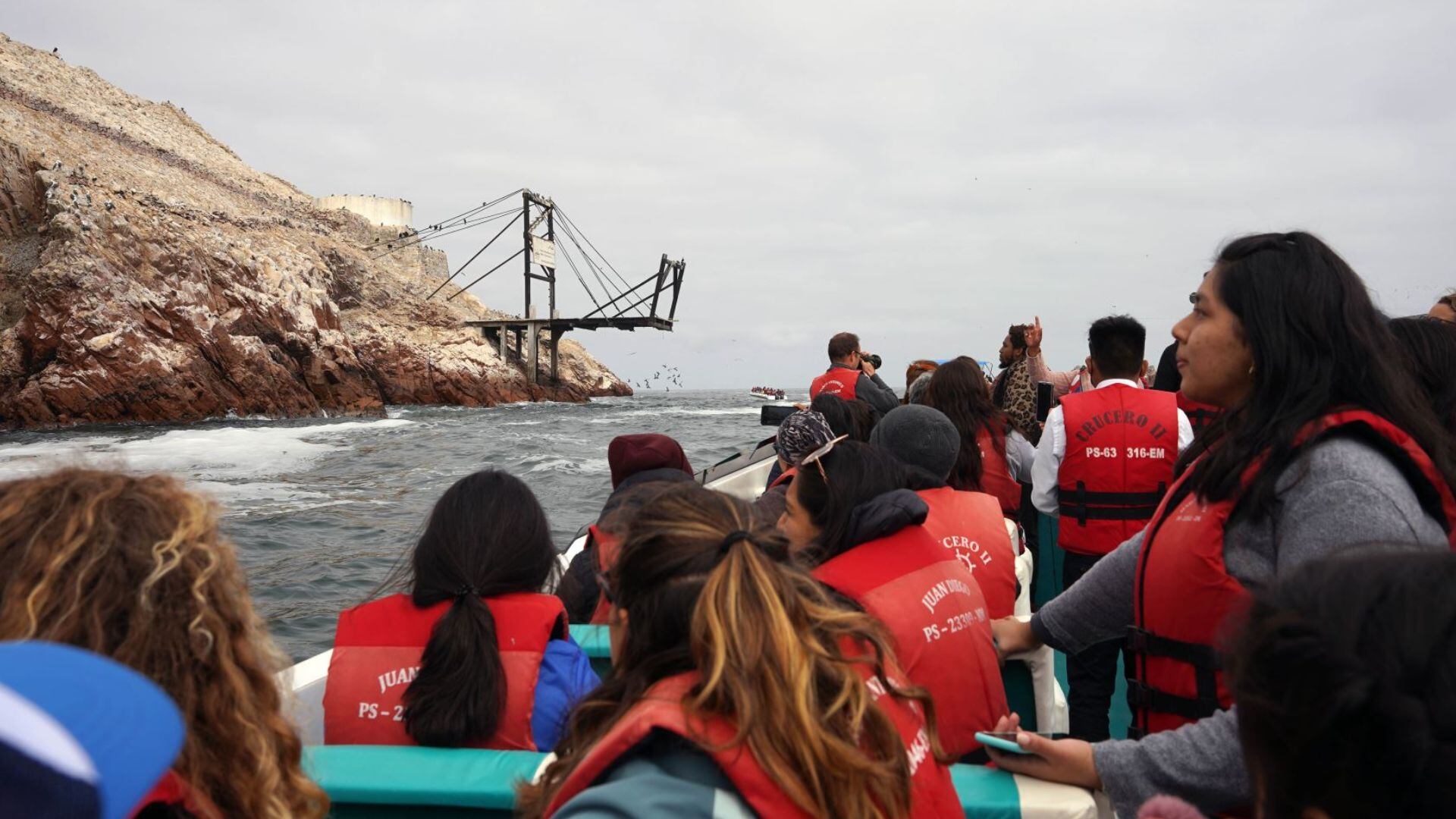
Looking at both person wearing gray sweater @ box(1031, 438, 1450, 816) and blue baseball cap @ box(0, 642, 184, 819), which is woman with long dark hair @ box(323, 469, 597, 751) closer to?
person wearing gray sweater @ box(1031, 438, 1450, 816)

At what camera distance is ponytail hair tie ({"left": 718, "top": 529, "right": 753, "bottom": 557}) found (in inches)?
45.7

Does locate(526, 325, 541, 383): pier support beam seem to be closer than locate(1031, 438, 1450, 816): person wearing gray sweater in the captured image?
No

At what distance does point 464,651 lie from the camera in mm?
1927

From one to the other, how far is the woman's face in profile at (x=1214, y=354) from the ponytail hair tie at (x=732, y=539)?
976mm

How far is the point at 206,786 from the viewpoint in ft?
3.27

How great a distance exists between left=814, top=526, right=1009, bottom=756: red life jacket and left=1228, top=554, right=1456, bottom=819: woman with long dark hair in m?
1.12

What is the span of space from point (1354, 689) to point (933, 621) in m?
1.27

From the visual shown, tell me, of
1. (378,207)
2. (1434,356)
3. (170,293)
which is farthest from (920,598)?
(378,207)

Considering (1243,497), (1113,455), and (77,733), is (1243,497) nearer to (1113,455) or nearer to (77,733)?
(77,733)

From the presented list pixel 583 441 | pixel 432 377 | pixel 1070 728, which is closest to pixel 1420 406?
pixel 1070 728

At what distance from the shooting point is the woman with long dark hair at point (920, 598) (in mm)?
1910

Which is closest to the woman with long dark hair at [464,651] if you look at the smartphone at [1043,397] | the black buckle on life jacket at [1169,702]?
the black buckle on life jacket at [1169,702]

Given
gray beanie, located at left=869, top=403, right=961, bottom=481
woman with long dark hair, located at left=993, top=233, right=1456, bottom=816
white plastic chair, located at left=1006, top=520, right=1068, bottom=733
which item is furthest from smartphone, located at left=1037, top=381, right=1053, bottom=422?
woman with long dark hair, located at left=993, top=233, right=1456, bottom=816

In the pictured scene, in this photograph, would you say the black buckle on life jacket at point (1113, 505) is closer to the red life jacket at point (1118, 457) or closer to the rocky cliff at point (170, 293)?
the red life jacket at point (1118, 457)
